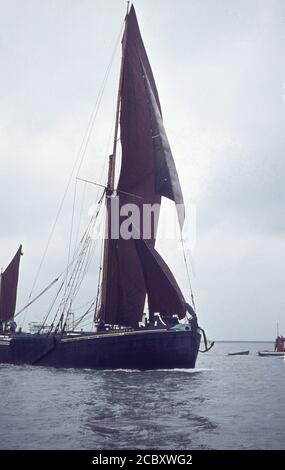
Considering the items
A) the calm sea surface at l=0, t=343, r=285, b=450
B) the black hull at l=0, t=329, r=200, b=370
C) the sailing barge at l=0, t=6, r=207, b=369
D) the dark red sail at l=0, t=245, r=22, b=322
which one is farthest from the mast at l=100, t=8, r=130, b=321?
the dark red sail at l=0, t=245, r=22, b=322

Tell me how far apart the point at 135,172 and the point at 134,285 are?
915cm

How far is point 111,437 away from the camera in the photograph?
12.1m

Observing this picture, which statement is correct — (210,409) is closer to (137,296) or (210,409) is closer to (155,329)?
(155,329)

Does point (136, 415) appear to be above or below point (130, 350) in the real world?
above

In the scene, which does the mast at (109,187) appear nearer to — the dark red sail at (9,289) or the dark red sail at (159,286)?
the dark red sail at (159,286)

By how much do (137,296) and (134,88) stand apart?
1709 centimetres

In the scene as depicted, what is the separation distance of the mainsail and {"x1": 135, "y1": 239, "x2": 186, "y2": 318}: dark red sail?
0.82ft

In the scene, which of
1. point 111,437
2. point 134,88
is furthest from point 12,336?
point 111,437

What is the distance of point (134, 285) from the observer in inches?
1362

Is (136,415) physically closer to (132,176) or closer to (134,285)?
(134,285)

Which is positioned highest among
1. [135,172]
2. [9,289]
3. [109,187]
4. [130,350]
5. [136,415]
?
[135,172]

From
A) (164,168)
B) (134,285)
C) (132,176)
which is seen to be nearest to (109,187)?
(132,176)

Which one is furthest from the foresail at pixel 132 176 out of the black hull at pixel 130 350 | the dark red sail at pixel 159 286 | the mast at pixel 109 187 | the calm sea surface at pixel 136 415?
the calm sea surface at pixel 136 415
